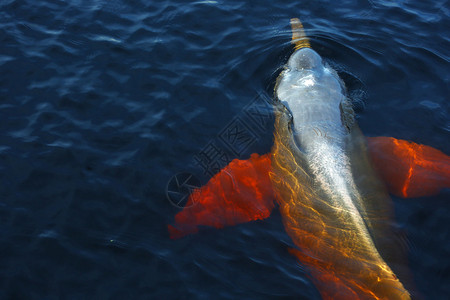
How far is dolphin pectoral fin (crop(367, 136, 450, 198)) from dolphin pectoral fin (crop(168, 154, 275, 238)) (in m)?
2.14

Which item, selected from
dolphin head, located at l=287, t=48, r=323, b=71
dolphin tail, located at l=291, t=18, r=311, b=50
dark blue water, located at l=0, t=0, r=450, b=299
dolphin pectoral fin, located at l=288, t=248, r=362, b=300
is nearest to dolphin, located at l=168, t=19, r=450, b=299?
dolphin pectoral fin, located at l=288, t=248, r=362, b=300

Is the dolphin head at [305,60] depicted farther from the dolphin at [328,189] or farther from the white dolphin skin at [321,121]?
the dolphin at [328,189]

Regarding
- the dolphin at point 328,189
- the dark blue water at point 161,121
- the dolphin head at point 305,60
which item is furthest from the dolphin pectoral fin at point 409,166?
the dolphin head at point 305,60

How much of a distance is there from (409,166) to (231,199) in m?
3.45

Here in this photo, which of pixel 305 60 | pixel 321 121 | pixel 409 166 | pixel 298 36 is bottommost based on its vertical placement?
pixel 409 166

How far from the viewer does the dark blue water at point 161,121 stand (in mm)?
6398

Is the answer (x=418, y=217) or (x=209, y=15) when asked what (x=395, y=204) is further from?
(x=209, y=15)

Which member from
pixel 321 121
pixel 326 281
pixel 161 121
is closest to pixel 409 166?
pixel 321 121

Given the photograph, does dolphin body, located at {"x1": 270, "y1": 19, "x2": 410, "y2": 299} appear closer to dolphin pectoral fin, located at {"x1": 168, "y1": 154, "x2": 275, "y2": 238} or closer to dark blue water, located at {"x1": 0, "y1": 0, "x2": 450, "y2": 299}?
dolphin pectoral fin, located at {"x1": 168, "y1": 154, "x2": 275, "y2": 238}

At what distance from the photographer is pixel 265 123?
29.6 ft

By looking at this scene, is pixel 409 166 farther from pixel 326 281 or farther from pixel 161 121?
pixel 161 121

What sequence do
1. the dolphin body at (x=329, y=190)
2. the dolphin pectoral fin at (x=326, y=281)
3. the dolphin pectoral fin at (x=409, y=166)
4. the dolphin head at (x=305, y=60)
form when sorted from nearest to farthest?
the dolphin pectoral fin at (x=326, y=281) → the dolphin body at (x=329, y=190) → the dolphin pectoral fin at (x=409, y=166) → the dolphin head at (x=305, y=60)

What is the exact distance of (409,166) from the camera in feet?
26.0

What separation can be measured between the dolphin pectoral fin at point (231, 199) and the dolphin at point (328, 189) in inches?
0.7
